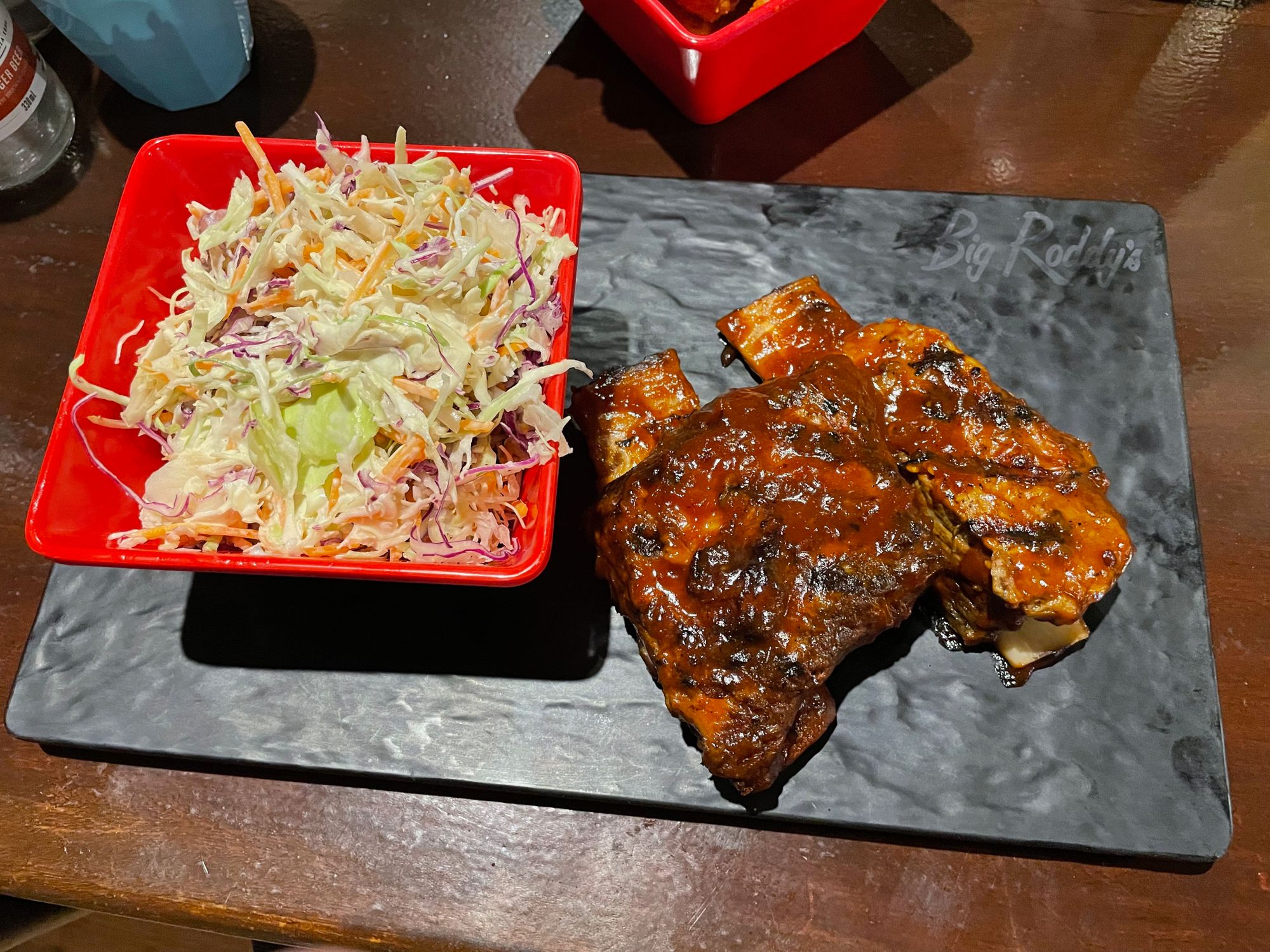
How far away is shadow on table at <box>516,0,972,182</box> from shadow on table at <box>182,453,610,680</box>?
55.9 inches

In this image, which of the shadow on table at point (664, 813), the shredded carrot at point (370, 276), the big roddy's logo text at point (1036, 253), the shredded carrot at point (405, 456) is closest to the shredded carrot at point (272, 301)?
the shredded carrot at point (370, 276)

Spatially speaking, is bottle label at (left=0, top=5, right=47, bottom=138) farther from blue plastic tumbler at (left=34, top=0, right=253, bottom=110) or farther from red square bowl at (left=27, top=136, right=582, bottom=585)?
red square bowl at (left=27, top=136, right=582, bottom=585)

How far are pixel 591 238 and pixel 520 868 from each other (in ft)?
5.64

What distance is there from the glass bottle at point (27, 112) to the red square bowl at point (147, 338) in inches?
37.6

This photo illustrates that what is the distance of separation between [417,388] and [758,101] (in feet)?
5.78

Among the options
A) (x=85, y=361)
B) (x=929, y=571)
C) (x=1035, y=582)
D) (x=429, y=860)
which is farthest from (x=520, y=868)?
(x=85, y=361)

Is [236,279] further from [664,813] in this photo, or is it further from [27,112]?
[664,813]

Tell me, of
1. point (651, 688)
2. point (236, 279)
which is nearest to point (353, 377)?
→ point (236, 279)

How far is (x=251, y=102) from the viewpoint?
120 inches

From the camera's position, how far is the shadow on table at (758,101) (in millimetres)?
2910

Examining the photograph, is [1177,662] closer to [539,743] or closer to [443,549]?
[539,743]

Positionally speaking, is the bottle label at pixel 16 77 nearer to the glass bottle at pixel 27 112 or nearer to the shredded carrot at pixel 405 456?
the glass bottle at pixel 27 112

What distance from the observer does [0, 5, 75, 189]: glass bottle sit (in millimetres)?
2602

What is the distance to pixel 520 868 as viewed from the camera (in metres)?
2.10
